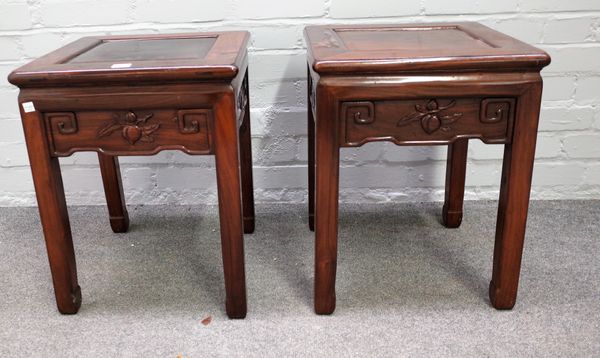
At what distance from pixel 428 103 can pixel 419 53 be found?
0.09 m

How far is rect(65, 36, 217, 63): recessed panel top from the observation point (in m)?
1.06

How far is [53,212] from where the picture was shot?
108cm

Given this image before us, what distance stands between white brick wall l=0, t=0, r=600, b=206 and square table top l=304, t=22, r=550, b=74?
0.31 m

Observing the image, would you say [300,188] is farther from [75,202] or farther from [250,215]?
[75,202]

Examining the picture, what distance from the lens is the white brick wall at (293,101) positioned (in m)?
1.46

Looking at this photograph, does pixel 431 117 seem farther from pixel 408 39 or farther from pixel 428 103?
pixel 408 39

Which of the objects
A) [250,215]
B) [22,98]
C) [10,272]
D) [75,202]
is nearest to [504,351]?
[250,215]

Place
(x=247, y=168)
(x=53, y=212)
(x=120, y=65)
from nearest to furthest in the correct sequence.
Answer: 1. (x=120, y=65)
2. (x=53, y=212)
3. (x=247, y=168)

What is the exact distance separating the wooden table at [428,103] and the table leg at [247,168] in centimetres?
36

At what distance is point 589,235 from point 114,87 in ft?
3.98

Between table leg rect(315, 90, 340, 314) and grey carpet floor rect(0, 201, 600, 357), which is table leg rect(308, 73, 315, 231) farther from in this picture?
table leg rect(315, 90, 340, 314)

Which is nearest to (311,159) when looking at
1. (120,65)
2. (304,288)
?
(304,288)

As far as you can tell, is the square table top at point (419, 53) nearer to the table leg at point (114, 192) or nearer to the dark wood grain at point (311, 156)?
the dark wood grain at point (311, 156)

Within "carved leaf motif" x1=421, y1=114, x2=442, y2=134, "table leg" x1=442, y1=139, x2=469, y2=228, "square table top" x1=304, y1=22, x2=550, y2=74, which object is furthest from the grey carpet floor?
"square table top" x1=304, y1=22, x2=550, y2=74
